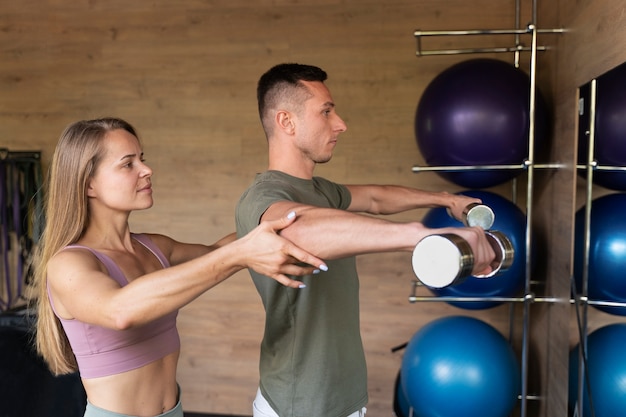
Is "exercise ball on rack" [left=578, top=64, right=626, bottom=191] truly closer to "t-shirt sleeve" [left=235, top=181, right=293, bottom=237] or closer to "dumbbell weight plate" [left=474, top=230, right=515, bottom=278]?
"dumbbell weight plate" [left=474, top=230, right=515, bottom=278]

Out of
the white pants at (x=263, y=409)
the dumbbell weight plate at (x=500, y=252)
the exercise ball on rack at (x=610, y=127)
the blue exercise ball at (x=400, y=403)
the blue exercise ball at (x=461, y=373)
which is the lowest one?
the blue exercise ball at (x=400, y=403)

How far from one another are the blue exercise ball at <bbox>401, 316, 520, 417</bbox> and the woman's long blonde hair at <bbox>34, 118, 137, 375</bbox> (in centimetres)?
157

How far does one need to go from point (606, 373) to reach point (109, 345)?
1.50 meters

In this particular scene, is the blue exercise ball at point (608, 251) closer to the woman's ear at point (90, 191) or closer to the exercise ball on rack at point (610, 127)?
the exercise ball on rack at point (610, 127)

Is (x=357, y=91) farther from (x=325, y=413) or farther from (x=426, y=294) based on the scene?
(x=325, y=413)

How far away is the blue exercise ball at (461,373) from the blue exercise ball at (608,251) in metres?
0.66

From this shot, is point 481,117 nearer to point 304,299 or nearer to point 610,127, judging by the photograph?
point 610,127

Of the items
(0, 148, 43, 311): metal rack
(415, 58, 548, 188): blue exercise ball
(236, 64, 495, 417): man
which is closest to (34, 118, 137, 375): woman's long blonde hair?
(236, 64, 495, 417): man

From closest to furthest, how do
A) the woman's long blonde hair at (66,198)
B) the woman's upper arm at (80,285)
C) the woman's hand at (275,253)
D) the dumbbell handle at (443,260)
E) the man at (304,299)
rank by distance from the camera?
the dumbbell handle at (443,260)
the woman's hand at (275,253)
the woman's upper arm at (80,285)
the woman's long blonde hair at (66,198)
the man at (304,299)

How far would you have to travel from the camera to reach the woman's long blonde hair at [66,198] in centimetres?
149

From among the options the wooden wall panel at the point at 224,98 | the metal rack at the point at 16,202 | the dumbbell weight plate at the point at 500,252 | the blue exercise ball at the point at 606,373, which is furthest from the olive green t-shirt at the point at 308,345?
the metal rack at the point at 16,202

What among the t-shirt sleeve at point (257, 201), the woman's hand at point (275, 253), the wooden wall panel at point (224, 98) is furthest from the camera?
the wooden wall panel at point (224, 98)

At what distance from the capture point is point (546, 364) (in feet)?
9.24

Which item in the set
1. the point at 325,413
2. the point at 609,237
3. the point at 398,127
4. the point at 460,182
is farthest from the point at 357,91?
the point at 325,413
